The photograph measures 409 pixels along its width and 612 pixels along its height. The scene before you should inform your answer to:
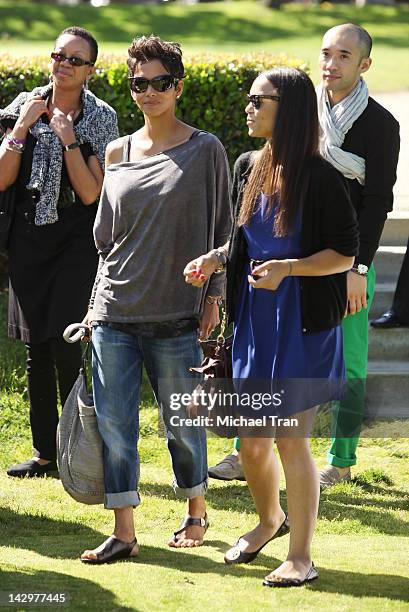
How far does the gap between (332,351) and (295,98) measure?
936 millimetres

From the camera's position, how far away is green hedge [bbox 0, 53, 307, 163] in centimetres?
884

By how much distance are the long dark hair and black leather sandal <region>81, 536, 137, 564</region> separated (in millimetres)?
1404

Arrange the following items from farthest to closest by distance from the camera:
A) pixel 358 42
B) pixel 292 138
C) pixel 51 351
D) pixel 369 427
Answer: pixel 369 427
pixel 51 351
pixel 358 42
pixel 292 138

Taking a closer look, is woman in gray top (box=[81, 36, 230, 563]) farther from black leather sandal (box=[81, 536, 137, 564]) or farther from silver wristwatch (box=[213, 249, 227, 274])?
silver wristwatch (box=[213, 249, 227, 274])

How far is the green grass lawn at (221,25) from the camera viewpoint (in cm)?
2605

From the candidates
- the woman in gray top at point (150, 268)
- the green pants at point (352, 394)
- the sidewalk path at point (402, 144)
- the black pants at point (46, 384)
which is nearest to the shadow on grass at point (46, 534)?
the woman in gray top at point (150, 268)

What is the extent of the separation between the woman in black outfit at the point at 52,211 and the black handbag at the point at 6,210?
1.4 inches

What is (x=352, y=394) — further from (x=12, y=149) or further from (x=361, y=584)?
(x=12, y=149)

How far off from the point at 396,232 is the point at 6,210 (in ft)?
12.2

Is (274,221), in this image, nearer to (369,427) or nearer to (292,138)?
(292,138)

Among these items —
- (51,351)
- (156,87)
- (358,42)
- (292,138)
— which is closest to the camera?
(292,138)

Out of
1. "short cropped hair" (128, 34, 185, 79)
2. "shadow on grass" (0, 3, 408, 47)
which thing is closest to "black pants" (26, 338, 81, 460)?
"short cropped hair" (128, 34, 185, 79)

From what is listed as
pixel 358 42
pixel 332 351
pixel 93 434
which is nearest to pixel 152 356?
pixel 93 434

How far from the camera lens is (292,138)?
4625 millimetres
